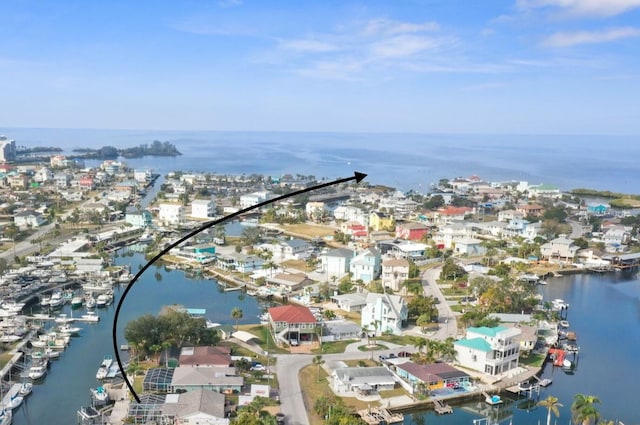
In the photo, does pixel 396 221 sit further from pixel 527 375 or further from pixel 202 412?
pixel 202 412

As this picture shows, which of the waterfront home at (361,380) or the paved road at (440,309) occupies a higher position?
the waterfront home at (361,380)

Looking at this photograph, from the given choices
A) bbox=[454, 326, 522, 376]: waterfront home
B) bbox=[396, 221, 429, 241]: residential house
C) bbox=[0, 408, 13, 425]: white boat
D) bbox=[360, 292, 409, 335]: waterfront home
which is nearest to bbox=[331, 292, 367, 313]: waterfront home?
bbox=[360, 292, 409, 335]: waterfront home

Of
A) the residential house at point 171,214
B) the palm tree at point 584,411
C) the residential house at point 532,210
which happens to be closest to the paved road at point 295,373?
the palm tree at point 584,411

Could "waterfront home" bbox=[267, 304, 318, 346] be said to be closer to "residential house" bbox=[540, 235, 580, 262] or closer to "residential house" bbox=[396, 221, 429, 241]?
"residential house" bbox=[396, 221, 429, 241]

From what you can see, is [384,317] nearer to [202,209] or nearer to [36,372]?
[36,372]

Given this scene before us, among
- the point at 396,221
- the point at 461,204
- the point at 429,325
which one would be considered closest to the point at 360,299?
the point at 429,325

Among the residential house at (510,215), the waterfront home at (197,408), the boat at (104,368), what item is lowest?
the boat at (104,368)

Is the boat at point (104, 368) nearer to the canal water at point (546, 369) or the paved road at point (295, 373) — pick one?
the canal water at point (546, 369)
